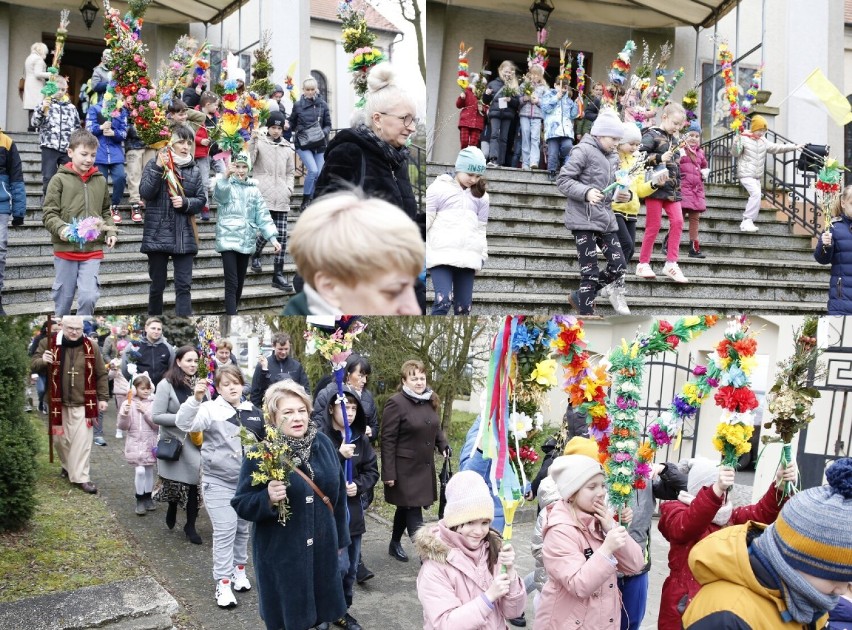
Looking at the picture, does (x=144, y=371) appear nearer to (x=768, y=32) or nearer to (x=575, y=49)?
(x=575, y=49)

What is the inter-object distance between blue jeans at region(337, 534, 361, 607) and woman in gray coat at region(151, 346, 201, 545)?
1.39 m

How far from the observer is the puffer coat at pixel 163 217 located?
5836mm

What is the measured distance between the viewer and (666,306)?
729cm

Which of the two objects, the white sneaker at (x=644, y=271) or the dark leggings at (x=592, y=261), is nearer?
the dark leggings at (x=592, y=261)

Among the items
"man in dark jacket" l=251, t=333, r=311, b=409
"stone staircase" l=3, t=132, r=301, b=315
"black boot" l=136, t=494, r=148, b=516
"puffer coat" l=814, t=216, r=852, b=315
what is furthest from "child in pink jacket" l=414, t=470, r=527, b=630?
"puffer coat" l=814, t=216, r=852, b=315

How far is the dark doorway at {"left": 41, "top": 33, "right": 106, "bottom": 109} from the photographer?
52.0ft

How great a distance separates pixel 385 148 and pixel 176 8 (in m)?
13.3

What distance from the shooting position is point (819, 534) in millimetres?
2123

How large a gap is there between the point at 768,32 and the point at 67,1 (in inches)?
465

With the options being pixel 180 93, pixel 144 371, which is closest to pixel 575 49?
pixel 180 93

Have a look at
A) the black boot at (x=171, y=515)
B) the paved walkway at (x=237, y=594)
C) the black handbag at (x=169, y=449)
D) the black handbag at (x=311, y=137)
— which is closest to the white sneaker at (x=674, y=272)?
the paved walkway at (x=237, y=594)

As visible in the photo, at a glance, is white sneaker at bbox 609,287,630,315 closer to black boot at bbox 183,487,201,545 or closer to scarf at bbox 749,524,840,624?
black boot at bbox 183,487,201,545

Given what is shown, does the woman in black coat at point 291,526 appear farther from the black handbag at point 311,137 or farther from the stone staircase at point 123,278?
the black handbag at point 311,137

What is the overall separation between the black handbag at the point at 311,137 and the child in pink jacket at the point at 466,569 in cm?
758
